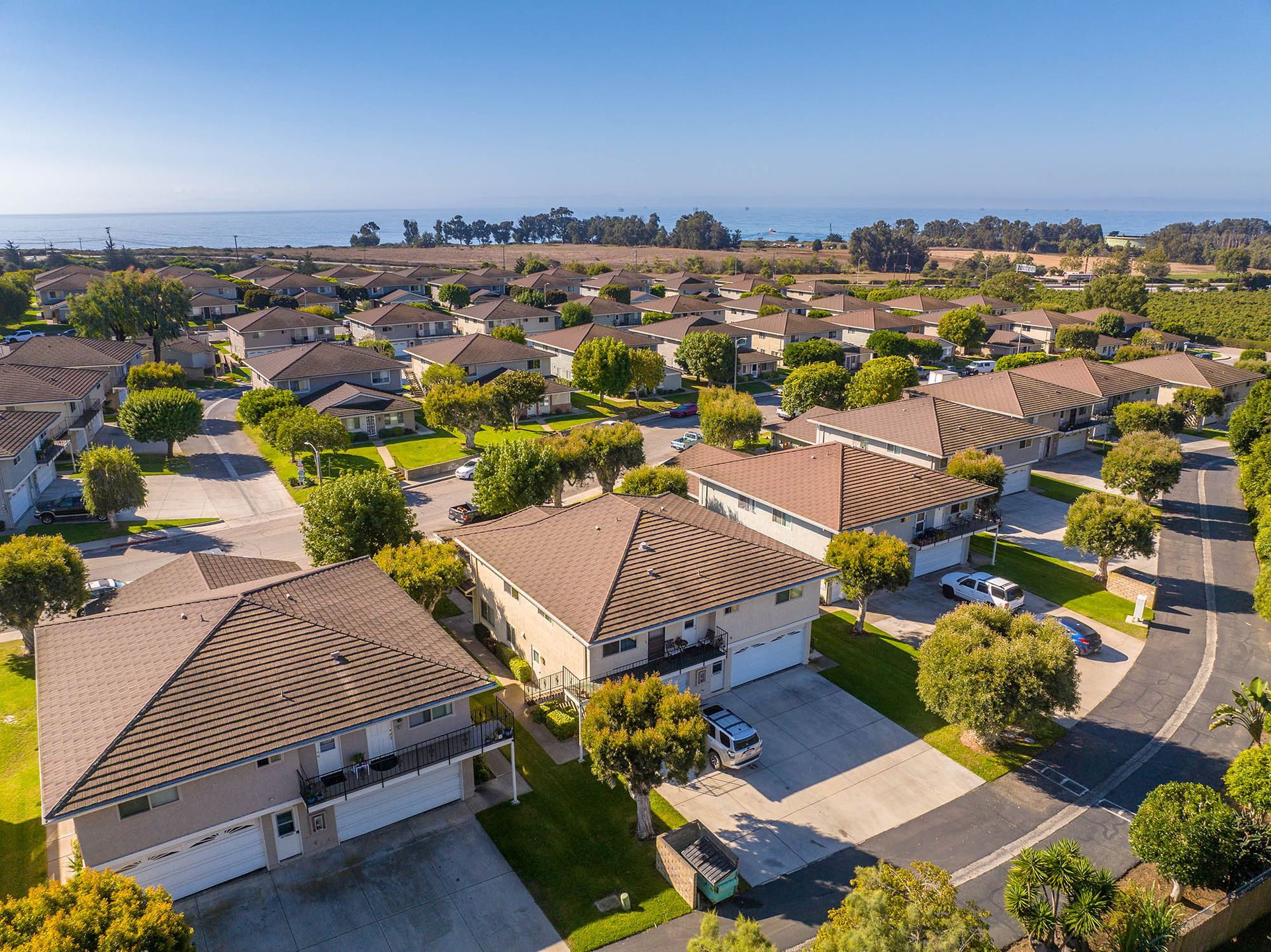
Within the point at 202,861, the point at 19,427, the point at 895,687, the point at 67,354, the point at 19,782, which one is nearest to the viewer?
the point at 202,861

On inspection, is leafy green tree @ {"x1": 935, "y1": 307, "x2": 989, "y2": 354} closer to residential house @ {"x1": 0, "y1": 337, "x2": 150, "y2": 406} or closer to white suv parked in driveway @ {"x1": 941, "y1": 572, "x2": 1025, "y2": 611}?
white suv parked in driveway @ {"x1": 941, "y1": 572, "x2": 1025, "y2": 611}

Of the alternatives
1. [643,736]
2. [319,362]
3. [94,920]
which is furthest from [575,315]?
[94,920]

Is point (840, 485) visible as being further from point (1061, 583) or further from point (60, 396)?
point (60, 396)

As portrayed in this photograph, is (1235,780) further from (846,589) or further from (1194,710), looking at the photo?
(846,589)

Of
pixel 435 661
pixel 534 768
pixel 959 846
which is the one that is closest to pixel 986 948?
pixel 959 846

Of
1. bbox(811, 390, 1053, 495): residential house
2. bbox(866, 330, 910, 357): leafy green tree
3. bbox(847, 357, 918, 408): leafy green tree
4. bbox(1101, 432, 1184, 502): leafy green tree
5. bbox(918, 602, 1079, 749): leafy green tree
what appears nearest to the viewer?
bbox(918, 602, 1079, 749): leafy green tree

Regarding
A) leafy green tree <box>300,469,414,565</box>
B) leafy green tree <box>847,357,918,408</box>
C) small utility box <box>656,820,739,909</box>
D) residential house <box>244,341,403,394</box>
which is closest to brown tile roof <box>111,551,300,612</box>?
leafy green tree <box>300,469,414,565</box>

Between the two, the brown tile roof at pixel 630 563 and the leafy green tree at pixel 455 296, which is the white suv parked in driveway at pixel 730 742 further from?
the leafy green tree at pixel 455 296
